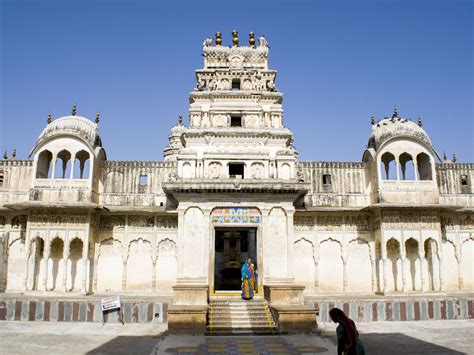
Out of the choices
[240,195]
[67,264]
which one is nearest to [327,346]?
[240,195]

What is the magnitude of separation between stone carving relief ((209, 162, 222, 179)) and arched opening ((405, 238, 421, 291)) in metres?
10.3

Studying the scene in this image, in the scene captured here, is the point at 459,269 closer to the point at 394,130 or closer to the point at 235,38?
the point at 394,130

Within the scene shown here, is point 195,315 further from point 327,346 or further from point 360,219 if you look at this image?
point 360,219

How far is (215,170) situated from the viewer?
20859 mm

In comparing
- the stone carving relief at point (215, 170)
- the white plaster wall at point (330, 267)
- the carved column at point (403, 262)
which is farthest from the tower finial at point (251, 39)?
the carved column at point (403, 262)

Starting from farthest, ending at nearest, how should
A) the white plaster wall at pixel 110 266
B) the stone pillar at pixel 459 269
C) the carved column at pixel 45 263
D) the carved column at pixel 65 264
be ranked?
the stone pillar at pixel 459 269
the white plaster wall at pixel 110 266
the carved column at pixel 65 264
the carved column at pixel 45 263

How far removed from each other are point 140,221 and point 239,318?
30.3ft

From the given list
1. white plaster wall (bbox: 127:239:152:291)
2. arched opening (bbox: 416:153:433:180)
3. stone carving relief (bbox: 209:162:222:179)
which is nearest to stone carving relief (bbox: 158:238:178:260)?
white plaster wall (bbox: 127:239:152:291)

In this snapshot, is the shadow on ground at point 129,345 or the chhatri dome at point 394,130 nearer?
the shadow on ground at point 129,345

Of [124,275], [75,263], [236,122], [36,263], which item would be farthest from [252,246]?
[36,263]

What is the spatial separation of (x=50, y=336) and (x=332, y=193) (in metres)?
15.5

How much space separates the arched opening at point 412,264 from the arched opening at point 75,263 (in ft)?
54.5

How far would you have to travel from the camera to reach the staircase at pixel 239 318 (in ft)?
49.4

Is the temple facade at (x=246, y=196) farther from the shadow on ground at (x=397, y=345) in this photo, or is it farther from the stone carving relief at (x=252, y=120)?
the shadow on ground at (x=397, y=345)
